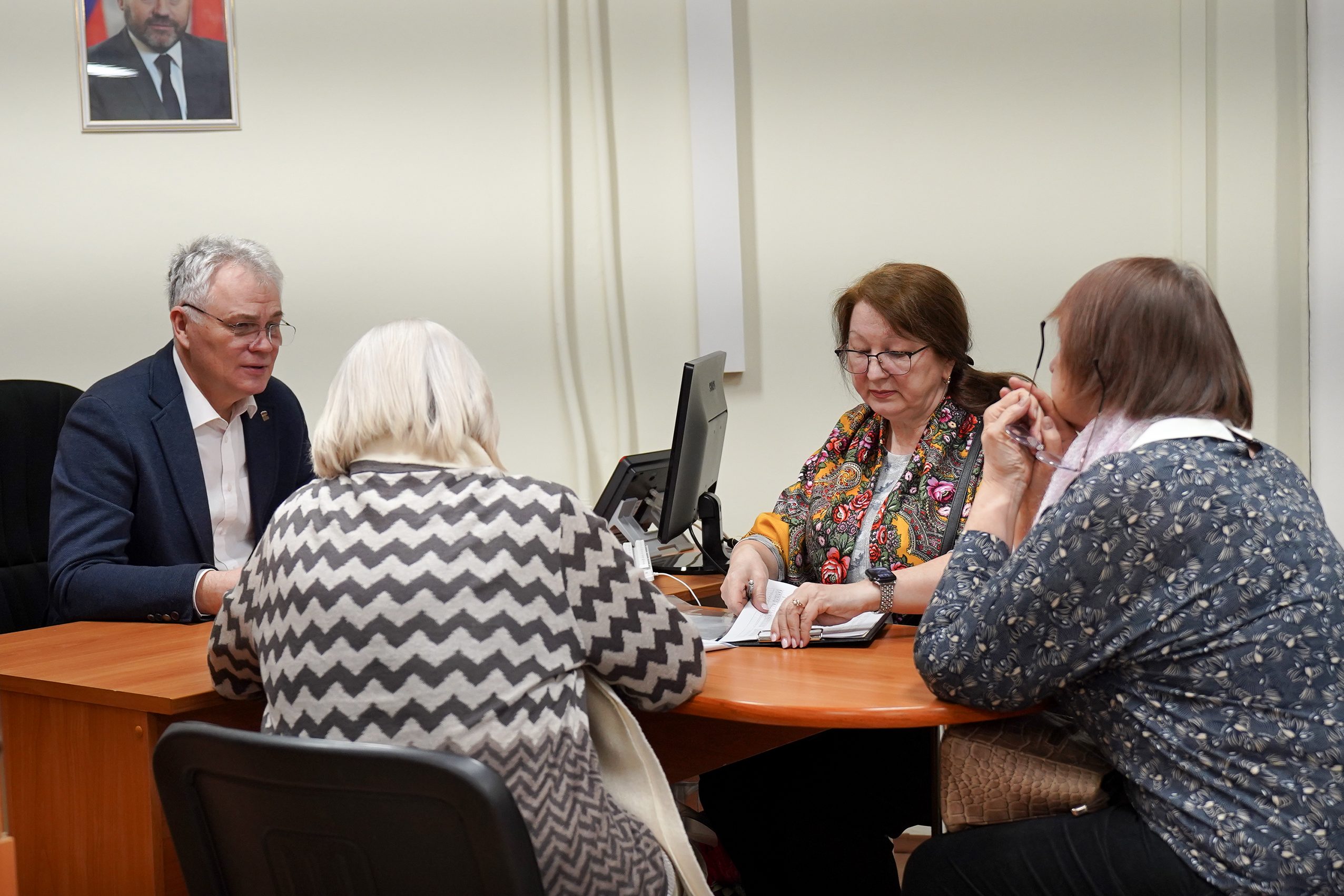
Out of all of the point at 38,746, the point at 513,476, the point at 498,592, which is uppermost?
the point at 513,476

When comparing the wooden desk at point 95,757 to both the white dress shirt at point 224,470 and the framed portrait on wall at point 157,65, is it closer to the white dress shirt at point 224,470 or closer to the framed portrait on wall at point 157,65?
the white dress shirt at point 224,470

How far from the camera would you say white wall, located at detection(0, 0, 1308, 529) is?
11.6 ft

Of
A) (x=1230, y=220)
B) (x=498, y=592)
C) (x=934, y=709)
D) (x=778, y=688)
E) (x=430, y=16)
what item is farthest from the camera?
(x=1230, y=220)

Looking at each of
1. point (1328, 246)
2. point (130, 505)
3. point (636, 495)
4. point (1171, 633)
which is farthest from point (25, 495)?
point (1328, 246)

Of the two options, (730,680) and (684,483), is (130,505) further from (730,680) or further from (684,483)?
(730,680)

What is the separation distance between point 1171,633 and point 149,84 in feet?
10.9

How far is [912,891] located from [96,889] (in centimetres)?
117

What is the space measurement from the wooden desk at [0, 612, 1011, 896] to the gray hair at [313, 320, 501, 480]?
46cm

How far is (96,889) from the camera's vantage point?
5.48ft

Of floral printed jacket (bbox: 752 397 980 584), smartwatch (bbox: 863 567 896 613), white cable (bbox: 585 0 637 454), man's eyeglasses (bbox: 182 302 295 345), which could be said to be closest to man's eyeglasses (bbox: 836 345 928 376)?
floral printed jacket (bbox: 752 397 980 584)

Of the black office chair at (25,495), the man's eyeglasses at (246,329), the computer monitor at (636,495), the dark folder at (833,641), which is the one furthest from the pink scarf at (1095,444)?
the black office chair at (25,495)

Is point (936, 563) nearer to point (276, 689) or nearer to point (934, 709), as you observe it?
point (934, 709)

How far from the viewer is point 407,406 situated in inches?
57.4

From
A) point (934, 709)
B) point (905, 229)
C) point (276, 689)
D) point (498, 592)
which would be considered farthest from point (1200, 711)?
point (905, 229)
